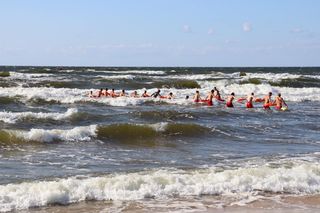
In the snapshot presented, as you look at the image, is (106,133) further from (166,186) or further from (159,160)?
(166,186)

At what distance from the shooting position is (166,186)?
26.5 ft

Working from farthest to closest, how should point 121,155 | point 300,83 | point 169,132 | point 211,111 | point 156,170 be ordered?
point 300,83, point 211,111, point 169,132, point 121,155, point 156,170

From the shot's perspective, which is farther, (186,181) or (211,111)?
(211,111)

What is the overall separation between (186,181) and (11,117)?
403 inches

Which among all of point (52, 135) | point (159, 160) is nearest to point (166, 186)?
point (159, 160)

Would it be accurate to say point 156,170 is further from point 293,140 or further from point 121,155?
point 293,140

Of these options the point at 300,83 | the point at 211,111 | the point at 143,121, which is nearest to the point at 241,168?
the point at 143,121

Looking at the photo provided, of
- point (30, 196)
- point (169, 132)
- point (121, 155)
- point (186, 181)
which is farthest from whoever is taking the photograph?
point (169, 132)

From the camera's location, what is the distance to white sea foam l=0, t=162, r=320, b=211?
734 centimetres

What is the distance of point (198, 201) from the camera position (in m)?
7.49

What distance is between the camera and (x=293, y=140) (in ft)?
45.8

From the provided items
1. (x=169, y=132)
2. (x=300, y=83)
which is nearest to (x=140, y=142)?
(x=169, y=132)

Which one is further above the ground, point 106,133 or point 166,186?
point 166,186

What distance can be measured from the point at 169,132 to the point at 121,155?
390 centimetres
